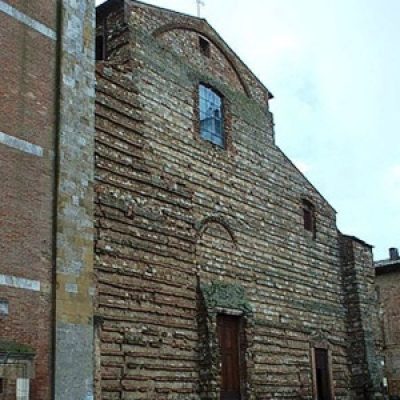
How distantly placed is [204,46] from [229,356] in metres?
8.40

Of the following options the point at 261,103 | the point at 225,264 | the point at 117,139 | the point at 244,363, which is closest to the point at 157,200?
the point at 117,139

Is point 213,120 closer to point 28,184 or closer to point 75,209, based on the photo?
point 75,209

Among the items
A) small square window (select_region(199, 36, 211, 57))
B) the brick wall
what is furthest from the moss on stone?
the brick wall

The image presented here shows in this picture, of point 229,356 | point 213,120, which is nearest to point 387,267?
point 213,120

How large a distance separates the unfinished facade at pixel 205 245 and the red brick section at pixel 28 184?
1618 mm

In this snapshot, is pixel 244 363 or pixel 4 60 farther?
pixel 244 363

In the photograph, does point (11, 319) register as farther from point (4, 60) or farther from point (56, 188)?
point (4, 60)

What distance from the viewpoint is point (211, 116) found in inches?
743

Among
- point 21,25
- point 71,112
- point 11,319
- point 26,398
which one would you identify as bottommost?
point 26,398

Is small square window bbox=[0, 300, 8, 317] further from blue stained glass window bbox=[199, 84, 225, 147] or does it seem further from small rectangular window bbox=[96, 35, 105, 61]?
blue stained glass window bbox=[199, 84, 225, 147]

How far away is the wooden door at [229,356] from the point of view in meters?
16.4

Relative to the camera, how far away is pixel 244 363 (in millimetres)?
16953

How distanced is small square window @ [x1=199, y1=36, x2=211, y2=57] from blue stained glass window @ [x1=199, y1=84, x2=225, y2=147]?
1108 mm

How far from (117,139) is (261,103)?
7.69 metres
